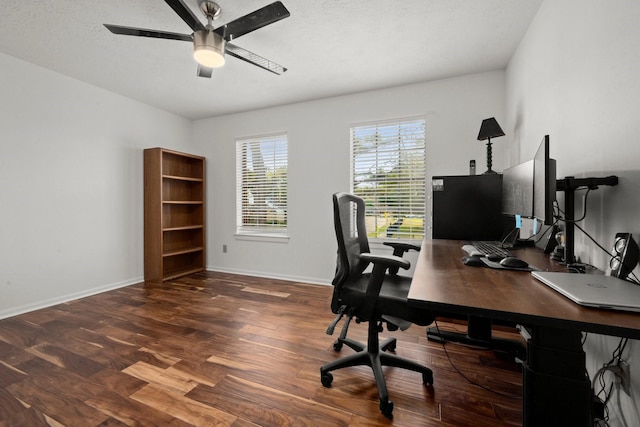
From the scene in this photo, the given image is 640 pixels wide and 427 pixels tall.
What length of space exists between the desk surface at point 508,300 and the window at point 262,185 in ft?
10.0

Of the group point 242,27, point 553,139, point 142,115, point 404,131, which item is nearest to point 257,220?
point 142,115

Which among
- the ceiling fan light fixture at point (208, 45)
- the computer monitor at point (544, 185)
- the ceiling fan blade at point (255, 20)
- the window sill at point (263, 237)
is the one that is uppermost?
the ceiling fan blade at point (255, 20)

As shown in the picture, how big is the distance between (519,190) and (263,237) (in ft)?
10.7

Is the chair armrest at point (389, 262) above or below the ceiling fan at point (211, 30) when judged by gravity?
below

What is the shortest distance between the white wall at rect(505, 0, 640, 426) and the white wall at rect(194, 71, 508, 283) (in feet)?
3.54

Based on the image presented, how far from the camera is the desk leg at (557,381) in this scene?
74 centimetres

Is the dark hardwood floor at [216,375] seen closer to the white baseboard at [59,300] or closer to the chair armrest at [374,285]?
the white baseboard at [59,300]

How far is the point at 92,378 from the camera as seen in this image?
1678 mm

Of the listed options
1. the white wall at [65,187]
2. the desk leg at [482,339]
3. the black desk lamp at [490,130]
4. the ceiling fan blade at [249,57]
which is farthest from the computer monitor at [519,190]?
the white wall at [65,187]

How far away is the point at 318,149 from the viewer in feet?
12.0

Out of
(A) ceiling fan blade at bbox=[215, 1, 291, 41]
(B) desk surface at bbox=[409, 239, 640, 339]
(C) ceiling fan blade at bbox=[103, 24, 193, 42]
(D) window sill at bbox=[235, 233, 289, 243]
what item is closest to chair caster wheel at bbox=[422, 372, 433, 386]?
(B) desk surface at bbox=[409, 239, 640, 339]

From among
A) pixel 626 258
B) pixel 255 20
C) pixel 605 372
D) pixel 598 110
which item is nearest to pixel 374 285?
pixel 626 258

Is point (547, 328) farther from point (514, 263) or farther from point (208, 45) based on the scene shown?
point (208, 45)

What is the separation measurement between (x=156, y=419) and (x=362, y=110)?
11.3 ft
